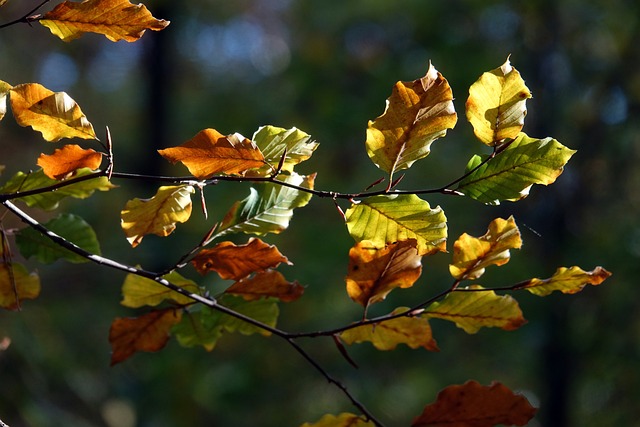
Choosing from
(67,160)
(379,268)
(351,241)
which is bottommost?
(351,241)

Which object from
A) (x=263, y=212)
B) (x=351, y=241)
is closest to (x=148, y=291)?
(x=263, y=212)

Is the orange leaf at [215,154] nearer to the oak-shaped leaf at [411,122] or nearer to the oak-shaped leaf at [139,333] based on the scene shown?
the oak-shaped leaf at [411,122]

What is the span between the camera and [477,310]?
1.97ft

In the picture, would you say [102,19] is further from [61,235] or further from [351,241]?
[351,241]

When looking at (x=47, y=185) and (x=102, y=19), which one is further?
(x=47, y=185)

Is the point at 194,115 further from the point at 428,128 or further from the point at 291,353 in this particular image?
the point at 428,128

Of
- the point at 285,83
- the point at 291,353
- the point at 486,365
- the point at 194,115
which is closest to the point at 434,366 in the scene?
the point at 486,365

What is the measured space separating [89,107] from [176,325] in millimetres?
4976

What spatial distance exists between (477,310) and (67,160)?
0.35 m

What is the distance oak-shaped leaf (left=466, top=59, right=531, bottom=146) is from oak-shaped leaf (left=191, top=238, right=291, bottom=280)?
0.20 m

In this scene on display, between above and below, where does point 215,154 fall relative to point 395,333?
above

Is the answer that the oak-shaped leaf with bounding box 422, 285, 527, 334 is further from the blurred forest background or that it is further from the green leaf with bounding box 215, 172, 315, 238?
the blurred forest background

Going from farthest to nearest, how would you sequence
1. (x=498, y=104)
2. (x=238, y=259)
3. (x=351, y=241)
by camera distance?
1. (x=351, y=241)
2. (x=238, y=259)
3. (x=498, y=104)

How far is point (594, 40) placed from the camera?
399cm
